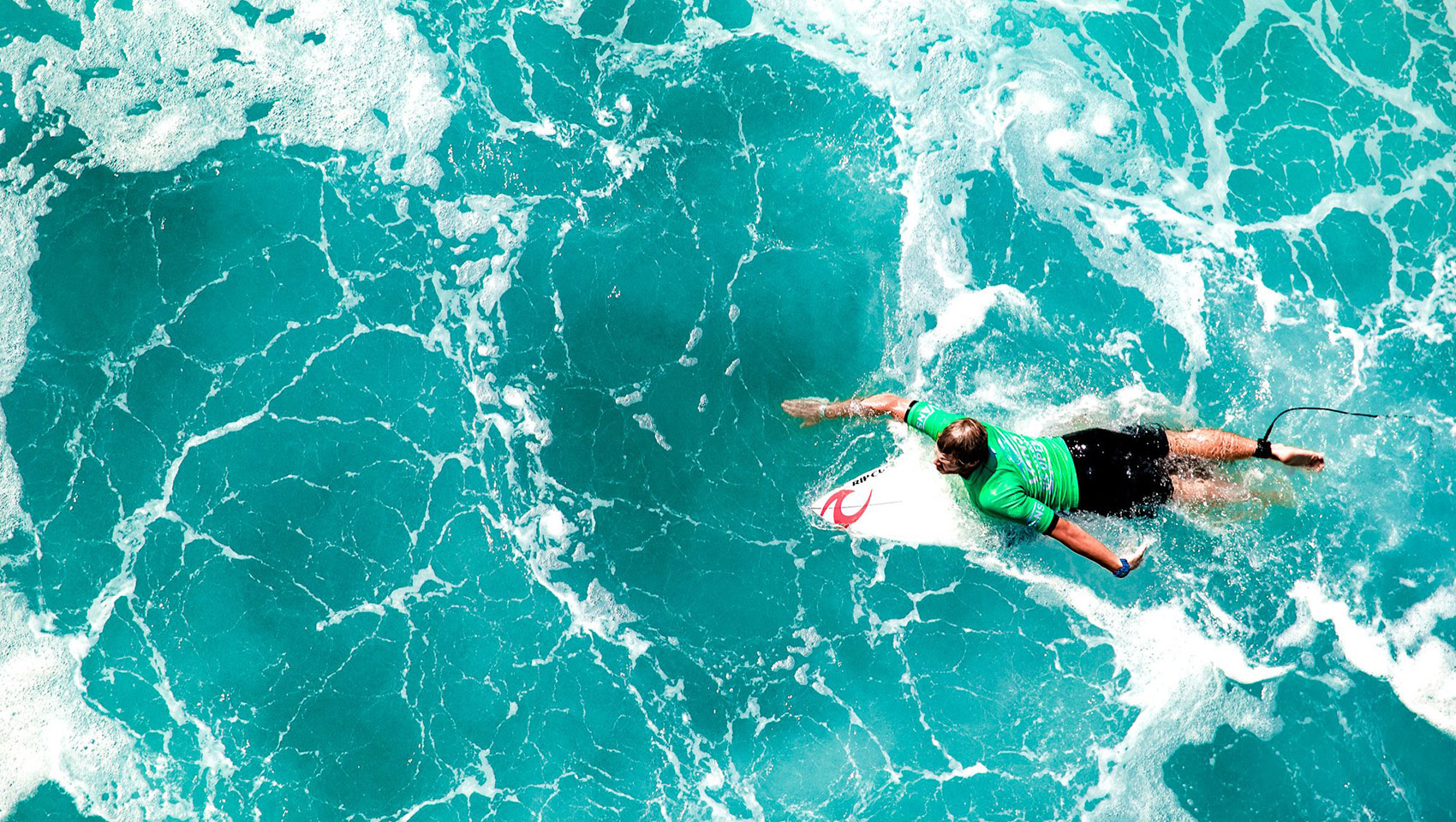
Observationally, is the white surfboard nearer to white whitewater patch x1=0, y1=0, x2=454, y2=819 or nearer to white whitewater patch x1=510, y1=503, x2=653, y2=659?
white whitewater patch x1=510, y1=503, x2=653, y2=659

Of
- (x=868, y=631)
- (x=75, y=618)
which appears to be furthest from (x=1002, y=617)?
(x=75, y=618)

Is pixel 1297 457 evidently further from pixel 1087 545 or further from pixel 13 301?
pixel 13 301

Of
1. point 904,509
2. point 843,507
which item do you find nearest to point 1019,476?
point 904,509

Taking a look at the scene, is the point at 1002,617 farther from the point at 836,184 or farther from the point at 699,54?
the point at 699,54

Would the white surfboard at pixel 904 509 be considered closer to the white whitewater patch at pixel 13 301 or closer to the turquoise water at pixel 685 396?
the turquoise water at pixel 685 396

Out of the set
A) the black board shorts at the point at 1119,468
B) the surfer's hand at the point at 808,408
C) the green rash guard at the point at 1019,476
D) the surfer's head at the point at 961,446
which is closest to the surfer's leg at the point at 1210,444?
the black board shorts at the point at 1119,468


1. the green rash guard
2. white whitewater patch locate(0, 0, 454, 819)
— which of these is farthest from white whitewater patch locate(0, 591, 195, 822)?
the green rash guard
